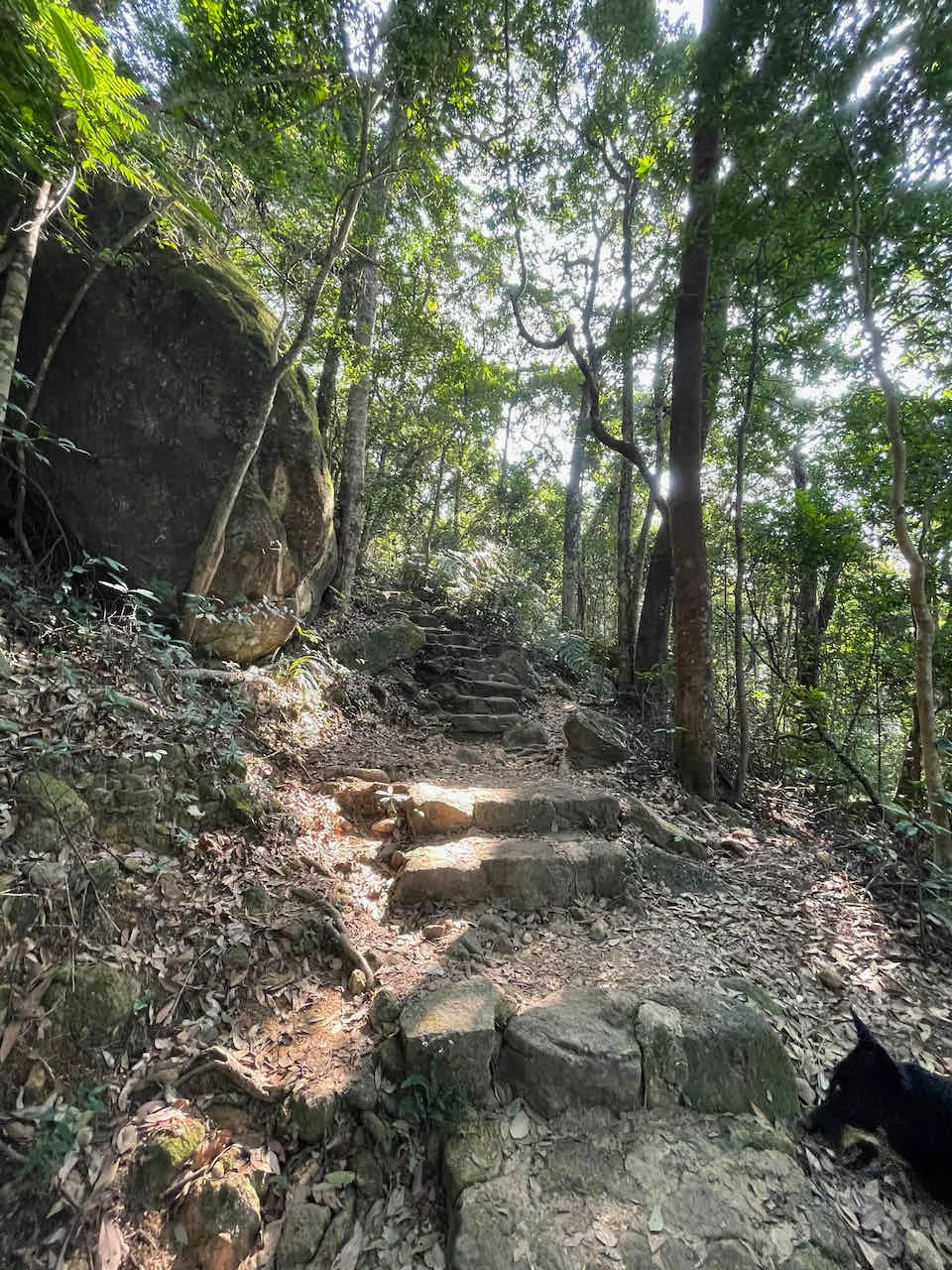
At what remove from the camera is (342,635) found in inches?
276

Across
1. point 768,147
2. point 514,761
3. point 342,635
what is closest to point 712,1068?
point 514,761

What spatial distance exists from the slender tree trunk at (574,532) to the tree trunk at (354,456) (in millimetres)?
5437

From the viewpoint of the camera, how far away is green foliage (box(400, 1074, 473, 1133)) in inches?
82.4

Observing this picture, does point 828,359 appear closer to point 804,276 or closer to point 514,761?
point 804,276

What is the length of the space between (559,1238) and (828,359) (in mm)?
8264

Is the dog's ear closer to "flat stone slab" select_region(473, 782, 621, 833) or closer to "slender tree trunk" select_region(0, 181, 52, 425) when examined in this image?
"flat stone slab" select_region(473, 782, 621, 833)

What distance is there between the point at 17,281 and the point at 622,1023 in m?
5.84

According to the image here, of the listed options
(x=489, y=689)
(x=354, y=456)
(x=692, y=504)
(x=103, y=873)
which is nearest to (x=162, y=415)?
(x=354, y=456)

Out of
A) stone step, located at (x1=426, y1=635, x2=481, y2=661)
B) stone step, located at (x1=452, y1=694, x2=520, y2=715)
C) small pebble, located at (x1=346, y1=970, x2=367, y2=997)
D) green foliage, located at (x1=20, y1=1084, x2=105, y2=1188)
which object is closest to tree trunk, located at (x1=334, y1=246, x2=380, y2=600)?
stone step, located at (x1=426, y1=635, x2=481, y2=661)

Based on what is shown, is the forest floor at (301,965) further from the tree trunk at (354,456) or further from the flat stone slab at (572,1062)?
the tree trunk at (354,456)

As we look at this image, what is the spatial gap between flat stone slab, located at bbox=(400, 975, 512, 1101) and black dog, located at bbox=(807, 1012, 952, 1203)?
5.01ft

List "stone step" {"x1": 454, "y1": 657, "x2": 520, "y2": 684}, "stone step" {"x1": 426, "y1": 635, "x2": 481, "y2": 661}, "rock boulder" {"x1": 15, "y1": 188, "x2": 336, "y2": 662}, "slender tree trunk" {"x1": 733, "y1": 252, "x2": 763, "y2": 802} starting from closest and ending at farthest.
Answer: "rock boulder" {"x1": 15, "y1": 188, "x2": 336, "y2": 662}, "slender tree trunk" {"x1": 733, "y1": 252, "x2": 763, "y2": 802}, "stone step" {"x1": 454, "y1": 657, "x2": 520, "y2": 684}, "stone step" {"x1": 426, "y1": 635, "x2": 481, "y2": 661}

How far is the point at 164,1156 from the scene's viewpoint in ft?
6.16

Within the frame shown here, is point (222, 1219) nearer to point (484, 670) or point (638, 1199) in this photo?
point (638, 1199)
